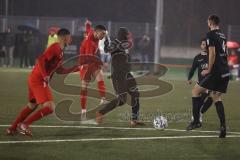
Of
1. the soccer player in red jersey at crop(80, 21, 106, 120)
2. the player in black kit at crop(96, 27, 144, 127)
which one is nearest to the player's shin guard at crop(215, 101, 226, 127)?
the player in black kit at crop(96, 27, 144, 127)

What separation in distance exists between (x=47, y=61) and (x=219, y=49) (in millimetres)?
3172

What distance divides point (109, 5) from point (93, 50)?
42.8 m

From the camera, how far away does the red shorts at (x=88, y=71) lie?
14.1 metres

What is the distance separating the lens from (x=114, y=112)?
606 inches

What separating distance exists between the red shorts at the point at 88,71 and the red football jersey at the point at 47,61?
10.2 ft

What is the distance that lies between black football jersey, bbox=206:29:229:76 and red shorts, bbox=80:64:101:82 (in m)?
3.69

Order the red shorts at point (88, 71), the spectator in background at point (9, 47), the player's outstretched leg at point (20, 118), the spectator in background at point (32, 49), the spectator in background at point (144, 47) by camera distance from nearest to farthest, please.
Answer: the player's outstretched leg at point (20, 118), the red shorts at point (88, 71), the spectator in background at point (32, 49), the spectator in background at point (9, 47), the spectator in background at point (144, 47)

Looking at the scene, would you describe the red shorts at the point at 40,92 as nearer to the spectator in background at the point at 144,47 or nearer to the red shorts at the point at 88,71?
the red shorts at the point at 88,71

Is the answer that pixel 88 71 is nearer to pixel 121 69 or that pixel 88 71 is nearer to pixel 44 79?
pixel 121 69

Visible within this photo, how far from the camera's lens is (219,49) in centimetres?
1134

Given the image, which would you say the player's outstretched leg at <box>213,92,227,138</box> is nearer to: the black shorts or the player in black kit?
the black shorts

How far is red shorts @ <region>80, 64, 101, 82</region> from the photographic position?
46.2ft

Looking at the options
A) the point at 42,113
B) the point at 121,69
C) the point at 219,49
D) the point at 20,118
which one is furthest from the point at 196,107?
the point at 20,118

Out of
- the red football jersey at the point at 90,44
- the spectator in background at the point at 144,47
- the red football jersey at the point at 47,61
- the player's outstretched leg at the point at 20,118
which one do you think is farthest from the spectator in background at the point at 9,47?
the red football jersey at the point at 47,61
